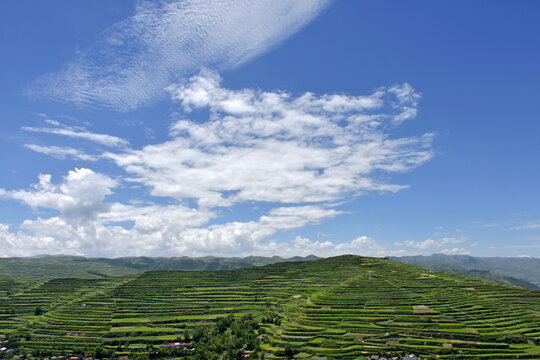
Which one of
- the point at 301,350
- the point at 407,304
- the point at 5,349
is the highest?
the point at 407,304

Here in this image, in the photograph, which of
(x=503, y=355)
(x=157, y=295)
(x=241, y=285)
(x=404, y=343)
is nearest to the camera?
(x=503, y=355)

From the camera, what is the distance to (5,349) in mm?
116000

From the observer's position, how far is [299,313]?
118 metres

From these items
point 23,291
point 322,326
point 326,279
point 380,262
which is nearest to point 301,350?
point 322,326

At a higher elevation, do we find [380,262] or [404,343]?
[380,262]

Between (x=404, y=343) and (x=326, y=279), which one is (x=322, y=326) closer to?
(x=404, y=343)

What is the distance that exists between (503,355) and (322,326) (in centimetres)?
4531

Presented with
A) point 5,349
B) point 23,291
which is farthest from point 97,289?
point 5,349

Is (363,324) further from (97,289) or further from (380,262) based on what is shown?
(97,289)

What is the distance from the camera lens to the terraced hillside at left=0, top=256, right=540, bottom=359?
87500mm

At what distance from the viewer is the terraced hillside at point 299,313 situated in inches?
3445

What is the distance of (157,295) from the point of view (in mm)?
163875

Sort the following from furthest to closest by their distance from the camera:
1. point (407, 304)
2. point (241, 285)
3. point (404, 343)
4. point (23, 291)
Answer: point (23, 291), point (241, 285), point (407, 304), point (404, 343)

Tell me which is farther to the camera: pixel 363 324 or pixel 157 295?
pixel 157 295
